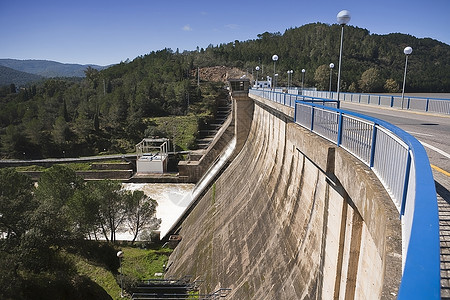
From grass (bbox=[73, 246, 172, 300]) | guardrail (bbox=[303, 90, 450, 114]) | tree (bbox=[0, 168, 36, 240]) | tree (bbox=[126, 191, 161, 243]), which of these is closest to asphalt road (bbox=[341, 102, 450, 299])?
guardrail (bbox=[303, 90, 450, 114])

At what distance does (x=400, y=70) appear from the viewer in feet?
263

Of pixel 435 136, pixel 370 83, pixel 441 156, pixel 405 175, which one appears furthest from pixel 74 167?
pixel 370 83

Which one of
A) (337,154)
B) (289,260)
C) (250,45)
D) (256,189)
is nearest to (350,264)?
(337,154)

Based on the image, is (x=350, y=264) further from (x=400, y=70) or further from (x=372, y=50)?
(x=372, y=50)

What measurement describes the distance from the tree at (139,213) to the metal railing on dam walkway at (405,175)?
46.8ft

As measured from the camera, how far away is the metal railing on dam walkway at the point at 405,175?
4.90ft

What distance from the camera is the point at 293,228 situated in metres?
10.2

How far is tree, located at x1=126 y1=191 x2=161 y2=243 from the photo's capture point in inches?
799

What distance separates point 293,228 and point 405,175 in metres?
7.18

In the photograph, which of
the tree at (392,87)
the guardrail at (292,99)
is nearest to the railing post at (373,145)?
the guardrail at (292,99)

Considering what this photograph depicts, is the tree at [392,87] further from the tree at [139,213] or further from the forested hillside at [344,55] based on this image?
the tree at [139,213]

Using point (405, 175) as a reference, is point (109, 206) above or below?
below

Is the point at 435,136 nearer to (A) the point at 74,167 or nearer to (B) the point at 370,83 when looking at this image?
(A) the point at 74,167

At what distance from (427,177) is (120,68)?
10506 centimetres
